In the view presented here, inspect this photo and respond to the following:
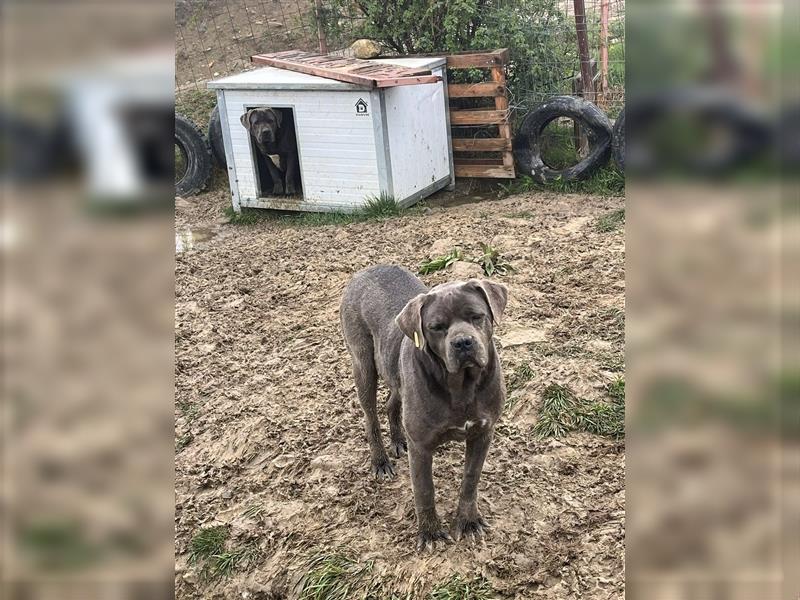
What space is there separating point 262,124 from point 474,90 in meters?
2.89

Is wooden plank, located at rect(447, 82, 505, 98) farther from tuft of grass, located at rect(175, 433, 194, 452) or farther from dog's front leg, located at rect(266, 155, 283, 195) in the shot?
tuft of grass, located at rect(175, 433, 194, 452)

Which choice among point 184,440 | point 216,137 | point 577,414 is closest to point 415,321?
point 577,414

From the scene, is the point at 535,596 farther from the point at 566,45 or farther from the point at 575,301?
the point at 566,45

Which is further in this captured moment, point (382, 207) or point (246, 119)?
point (246, 119)

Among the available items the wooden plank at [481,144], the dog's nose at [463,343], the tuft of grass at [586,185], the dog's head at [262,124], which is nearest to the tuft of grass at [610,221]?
the tuft of grass at [586,185]

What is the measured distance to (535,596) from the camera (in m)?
3.48

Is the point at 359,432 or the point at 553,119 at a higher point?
the point at 553,119

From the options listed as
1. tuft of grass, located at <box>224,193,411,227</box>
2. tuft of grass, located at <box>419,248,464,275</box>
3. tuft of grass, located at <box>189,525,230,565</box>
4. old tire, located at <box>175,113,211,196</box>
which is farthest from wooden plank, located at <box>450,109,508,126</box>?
tuft of grass, located at <box>189,525,230,565</box>

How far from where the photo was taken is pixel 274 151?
390 inches

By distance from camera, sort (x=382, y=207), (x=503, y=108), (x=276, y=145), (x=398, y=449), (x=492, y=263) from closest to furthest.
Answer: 1. (x=398, y=449)
2. (x=492, y=263)
3. (x=382, y=207)
4. (x=276, y=145)
5. (x=503, y=108)

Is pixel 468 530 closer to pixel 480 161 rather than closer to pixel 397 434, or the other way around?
pixel 397 434
